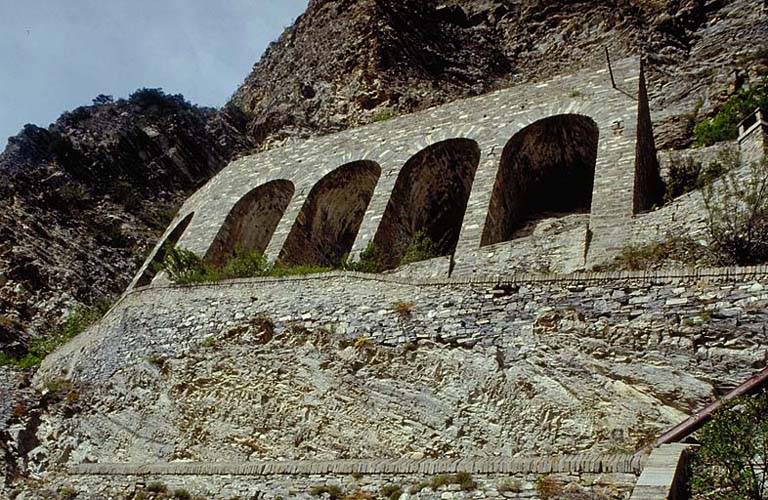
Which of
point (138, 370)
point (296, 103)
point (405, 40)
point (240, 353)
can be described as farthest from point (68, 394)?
point (405, 40)

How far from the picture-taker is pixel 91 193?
25.9 metres

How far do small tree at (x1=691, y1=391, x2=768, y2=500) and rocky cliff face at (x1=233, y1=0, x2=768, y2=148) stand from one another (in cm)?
1720

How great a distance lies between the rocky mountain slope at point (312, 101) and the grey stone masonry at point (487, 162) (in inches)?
115

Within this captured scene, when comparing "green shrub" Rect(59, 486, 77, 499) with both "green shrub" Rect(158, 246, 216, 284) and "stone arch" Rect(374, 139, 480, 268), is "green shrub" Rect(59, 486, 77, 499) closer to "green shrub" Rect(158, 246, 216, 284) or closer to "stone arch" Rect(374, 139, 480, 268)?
"green shrub" Rect(158, 246, 216, 284)

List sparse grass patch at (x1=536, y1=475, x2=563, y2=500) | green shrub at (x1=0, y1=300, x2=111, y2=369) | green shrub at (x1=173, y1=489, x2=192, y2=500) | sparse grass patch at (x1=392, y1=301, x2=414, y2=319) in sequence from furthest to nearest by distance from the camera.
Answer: green shrub at (x1=0, y1=300, x2=111, y2=369) → sparse grass patch at (x1=392, y1=301, x2=414, y2=319) → green shrub at (x1=173, y1=489, x2=192, y2=500) → sparse grass patch at (x1=536, y1=475, x2=563, y2=500)

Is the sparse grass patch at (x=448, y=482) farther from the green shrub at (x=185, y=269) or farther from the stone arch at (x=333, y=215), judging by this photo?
the stone arch at (x=333, y=215)

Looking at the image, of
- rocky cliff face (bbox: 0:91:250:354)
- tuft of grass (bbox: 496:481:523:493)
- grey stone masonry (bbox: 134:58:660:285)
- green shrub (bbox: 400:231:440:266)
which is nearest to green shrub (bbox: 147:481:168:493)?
tuft of grass (bbox: 496:481:523:493)

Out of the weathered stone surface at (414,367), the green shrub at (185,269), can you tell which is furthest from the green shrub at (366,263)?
the green shrub at (185,269)

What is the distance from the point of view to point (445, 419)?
9805mm

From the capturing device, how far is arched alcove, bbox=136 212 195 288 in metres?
20.6

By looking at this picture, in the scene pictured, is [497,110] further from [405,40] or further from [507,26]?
[507,26]

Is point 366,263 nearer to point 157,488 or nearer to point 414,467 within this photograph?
point 157,488

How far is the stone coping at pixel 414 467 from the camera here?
290 inches

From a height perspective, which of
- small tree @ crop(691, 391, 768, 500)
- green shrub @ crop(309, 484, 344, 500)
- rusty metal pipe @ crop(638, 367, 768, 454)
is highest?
rusty metal pipe @ crop(638, 367, 768, 454)
